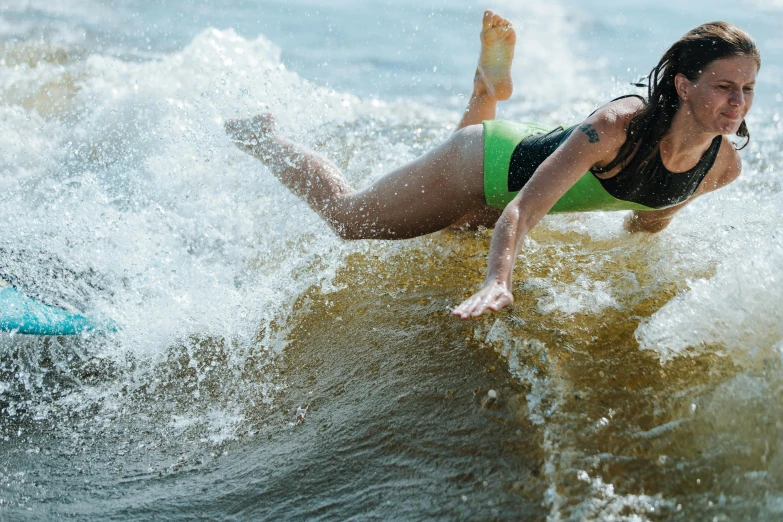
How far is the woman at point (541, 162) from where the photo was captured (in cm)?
305

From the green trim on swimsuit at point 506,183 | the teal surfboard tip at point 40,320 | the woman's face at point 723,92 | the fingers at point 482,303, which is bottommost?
the teal surfboard tip at point 40,320

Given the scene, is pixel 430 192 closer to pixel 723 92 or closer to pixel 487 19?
pixel 487 19

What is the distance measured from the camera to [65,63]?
8.87 m

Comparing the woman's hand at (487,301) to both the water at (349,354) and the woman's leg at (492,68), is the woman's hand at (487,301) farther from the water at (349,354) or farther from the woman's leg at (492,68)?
the woman's leg at (492,68)

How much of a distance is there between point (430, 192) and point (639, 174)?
40.5 inches

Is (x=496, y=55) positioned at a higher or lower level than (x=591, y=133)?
higher

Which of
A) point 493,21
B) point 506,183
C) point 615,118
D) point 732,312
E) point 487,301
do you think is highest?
point 493,21

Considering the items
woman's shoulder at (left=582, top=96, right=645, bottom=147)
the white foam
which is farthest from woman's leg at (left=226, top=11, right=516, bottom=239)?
the white foam

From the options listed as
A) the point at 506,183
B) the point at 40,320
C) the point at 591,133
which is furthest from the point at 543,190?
the point at 40,320

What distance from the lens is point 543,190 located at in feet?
9.82

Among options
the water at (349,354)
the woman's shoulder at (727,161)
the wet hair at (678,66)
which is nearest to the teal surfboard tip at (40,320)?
the water at (349,354)

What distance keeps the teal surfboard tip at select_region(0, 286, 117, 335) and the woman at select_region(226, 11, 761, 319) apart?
1320 millimetres

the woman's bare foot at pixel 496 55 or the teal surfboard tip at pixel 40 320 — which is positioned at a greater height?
the woman's bare foot at pixel 496 55

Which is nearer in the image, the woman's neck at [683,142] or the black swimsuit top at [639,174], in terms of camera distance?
the woman's neck at [683,142]
